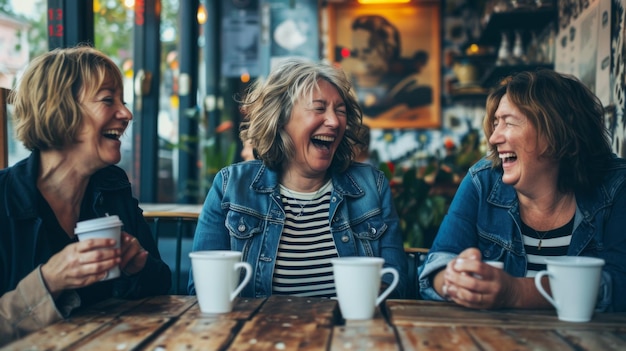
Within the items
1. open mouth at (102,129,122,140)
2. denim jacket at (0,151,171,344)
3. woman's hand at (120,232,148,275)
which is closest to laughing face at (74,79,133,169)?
open mouth at (102,129,122,140)

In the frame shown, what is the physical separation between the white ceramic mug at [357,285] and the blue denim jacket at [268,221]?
20.8 inches

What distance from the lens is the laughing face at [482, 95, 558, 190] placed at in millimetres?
2008

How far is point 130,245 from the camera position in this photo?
1.68 m

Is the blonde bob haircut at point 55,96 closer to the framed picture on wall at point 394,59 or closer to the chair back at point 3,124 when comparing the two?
the chair back at point 3,124

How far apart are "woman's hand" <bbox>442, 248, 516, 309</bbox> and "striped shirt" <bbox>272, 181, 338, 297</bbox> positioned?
0.56 metres


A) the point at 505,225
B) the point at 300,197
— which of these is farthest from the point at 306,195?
the point at 505,225

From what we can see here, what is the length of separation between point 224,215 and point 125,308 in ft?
1.80

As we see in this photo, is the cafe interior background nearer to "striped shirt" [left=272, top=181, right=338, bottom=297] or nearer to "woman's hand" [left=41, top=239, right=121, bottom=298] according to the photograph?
"striped shirt" [left=272, top=181, right=338, bottom=297]

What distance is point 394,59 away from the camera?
6742mm

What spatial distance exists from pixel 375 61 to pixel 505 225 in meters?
4.89

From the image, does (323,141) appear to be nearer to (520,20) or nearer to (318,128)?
(318,128)

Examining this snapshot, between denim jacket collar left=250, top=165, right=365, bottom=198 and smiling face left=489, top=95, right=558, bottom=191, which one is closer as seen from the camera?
smiling face left=489, top=95, right=558, bottom=191

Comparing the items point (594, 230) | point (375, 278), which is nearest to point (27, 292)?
point (375, 278)

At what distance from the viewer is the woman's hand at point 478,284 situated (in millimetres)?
1584
